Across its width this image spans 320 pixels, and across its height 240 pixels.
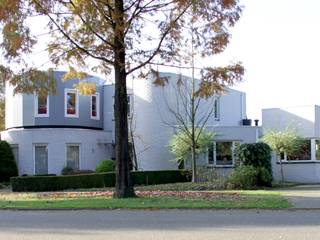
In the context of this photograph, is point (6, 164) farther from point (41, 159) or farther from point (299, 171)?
point (299, 171)

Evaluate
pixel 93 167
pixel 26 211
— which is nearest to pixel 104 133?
pixel 93 167

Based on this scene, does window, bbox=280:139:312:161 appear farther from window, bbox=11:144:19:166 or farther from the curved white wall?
window, bbox=11:144:19:166

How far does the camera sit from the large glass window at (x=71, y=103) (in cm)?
4006

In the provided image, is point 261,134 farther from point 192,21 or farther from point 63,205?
point 63,205

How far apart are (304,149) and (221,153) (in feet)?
16.9

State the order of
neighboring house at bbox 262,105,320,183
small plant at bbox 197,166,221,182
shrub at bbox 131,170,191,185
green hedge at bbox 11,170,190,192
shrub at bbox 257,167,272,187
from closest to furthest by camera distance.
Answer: shrub at bbox 257,167,272,187, green hedge at bbox 11,170,190,192, shrub at bbox 131,170,191,185, small plant at bbox 197,166,221,182, neighboring house at bbox 262,105,320,183

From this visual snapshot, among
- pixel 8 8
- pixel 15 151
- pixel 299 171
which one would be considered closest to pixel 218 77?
pixel 8 8

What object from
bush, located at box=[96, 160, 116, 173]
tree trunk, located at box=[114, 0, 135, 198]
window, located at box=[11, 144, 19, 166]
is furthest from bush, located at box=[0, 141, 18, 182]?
tree trunk, located at box=[114, 0, 135, 198]

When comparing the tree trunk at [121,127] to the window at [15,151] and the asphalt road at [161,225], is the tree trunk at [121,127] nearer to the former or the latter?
the asphalt road at [161,225]

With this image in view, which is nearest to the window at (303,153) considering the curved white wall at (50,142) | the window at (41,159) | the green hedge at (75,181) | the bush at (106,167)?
the green hedge at (75,181)

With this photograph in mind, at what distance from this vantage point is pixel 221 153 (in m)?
38.7

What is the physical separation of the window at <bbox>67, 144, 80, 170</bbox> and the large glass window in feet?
7.39

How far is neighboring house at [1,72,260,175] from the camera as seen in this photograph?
38312mm

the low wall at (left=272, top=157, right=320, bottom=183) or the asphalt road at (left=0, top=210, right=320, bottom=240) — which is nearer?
the asphalt road at (left=0, top=210, right=320, bottom=240)
